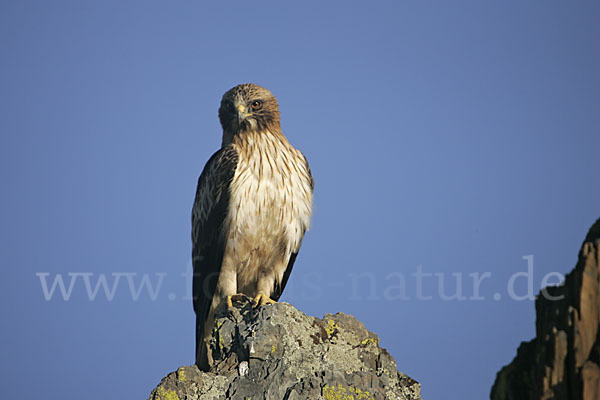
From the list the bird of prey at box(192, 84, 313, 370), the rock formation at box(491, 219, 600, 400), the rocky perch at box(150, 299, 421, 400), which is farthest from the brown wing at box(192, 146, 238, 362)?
the rock formation at box(491, 219, 600, 400)

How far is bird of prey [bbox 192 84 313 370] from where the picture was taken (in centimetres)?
762

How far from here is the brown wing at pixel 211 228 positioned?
7.70 metres

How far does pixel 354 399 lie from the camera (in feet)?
14.9

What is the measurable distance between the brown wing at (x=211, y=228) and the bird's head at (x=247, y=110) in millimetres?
361

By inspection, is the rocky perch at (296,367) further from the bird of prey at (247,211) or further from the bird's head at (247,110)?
the bird's head at (247,110)

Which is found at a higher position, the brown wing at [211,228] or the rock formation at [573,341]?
the brown wing at [211,228]

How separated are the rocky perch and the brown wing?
2318 millimetres

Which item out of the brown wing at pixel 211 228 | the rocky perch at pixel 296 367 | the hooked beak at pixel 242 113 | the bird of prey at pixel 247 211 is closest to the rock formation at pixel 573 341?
the rocky perch at pixel 296 367

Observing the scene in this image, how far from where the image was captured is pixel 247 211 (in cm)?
758

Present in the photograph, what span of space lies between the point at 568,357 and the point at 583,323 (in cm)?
15

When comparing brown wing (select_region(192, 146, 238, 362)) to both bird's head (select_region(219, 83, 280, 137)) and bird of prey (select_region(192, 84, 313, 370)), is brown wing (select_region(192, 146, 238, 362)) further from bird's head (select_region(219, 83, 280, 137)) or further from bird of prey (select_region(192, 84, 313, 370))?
bird's head (select_region(219, 83, 280, 137))

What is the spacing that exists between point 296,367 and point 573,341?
103 inches

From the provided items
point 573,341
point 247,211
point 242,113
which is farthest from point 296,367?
point 242,113

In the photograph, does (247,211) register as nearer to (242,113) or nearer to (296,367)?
(242,113)
